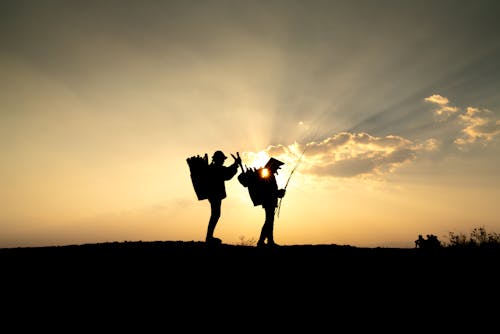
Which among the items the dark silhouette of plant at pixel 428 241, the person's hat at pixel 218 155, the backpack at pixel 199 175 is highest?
the person's hat at pixel 218 155

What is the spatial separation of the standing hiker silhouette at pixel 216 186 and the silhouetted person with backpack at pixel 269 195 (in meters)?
1.01

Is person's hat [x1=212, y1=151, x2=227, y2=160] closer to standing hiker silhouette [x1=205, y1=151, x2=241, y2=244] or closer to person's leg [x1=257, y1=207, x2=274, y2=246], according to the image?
standing hiker silhouette [x1=205, y1=151, x2=241, y2=244]

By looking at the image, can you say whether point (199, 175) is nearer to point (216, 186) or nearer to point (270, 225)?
point (216, 186)

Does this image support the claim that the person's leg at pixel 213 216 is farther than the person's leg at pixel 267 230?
No

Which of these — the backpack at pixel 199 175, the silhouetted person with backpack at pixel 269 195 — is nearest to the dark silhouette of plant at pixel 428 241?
the silhouetted person with backpack at pixel 269 195

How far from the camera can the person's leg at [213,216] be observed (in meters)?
7.94

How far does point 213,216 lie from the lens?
811 cm

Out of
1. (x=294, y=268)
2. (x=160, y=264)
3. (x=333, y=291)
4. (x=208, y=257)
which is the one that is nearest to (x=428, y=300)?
(x=333, y=291)

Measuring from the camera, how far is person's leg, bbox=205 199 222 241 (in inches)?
313

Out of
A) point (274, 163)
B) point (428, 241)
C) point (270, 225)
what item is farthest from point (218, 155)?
point (428, 241)

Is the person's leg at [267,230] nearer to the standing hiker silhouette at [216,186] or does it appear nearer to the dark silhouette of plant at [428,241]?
the standing hiker silhouette at [216,186]

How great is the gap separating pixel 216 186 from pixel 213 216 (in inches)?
31.1

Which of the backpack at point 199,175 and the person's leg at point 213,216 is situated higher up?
the backpack at point 199,175

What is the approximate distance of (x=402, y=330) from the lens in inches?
152
